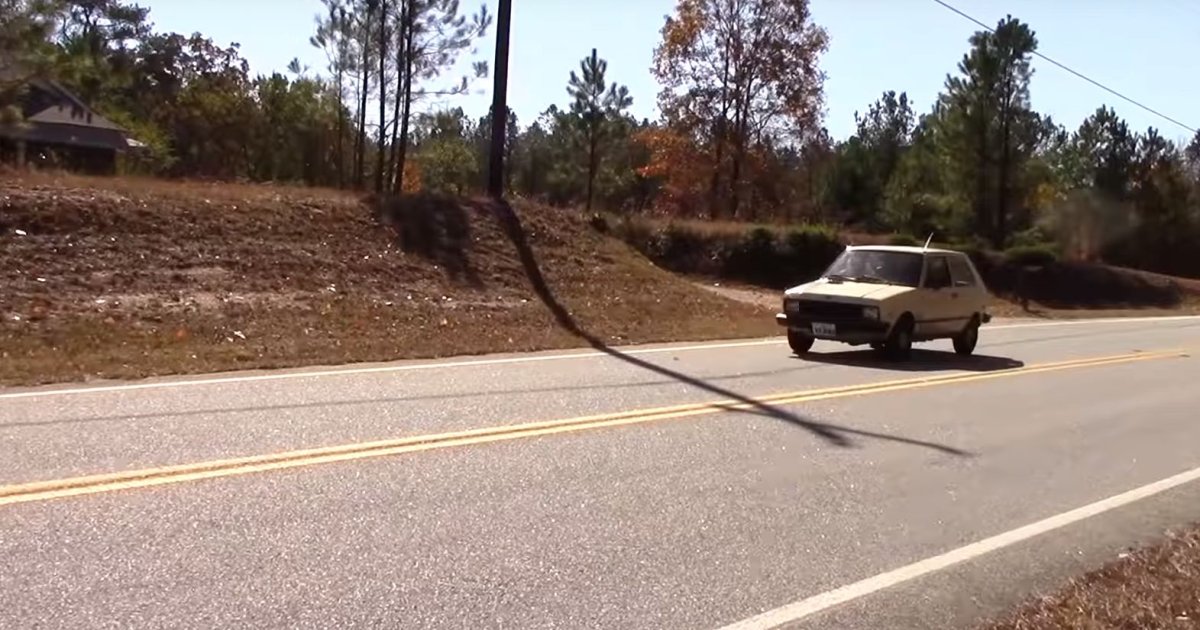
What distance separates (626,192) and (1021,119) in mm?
30847

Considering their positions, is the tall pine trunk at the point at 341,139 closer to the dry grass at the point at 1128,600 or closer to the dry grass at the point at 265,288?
the dry grass at the point at 265,288

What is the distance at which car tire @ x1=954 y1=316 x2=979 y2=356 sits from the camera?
804 inches

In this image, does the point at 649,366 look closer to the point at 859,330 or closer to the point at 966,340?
the point at 859,330

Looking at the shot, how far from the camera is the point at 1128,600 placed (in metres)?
6.31

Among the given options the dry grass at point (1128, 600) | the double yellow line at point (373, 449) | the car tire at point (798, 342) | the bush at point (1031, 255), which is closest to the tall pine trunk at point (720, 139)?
the bush at point (1031, 255)

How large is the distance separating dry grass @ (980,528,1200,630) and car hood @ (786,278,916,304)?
10645mm

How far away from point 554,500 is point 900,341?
11211 millimetres

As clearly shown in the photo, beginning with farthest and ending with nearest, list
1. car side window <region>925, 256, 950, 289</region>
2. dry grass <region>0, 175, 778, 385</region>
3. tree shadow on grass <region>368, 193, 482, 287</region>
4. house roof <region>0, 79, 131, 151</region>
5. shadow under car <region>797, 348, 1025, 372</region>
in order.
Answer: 1. house roof <region>0, 79, 131, 151</region>
2. tree shadow on grass <region>368, 193, 482, 287</region>
3. car side window <region>925, 256, 950, 289</region>
4. shadow under car <region>797, 348, 1025, 372</region>
5. dry grass <region>0, 175, 778, 385</region>

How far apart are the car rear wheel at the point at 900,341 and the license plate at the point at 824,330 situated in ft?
2.48

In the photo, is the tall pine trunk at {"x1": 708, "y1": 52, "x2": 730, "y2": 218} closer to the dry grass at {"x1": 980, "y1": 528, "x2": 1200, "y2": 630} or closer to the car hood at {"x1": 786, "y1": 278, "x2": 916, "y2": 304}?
the car hood at {"x1": 786, "y1": 278, "x2": 916, "y2": 304}

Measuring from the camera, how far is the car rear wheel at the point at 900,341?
18125 mm

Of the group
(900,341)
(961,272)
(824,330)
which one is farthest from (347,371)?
(961,272)

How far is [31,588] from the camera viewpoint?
222 inches

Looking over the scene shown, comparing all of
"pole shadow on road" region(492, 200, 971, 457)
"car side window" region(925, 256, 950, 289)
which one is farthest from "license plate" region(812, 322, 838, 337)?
"pole shadow on road" region(492, 200, 971, 457)
